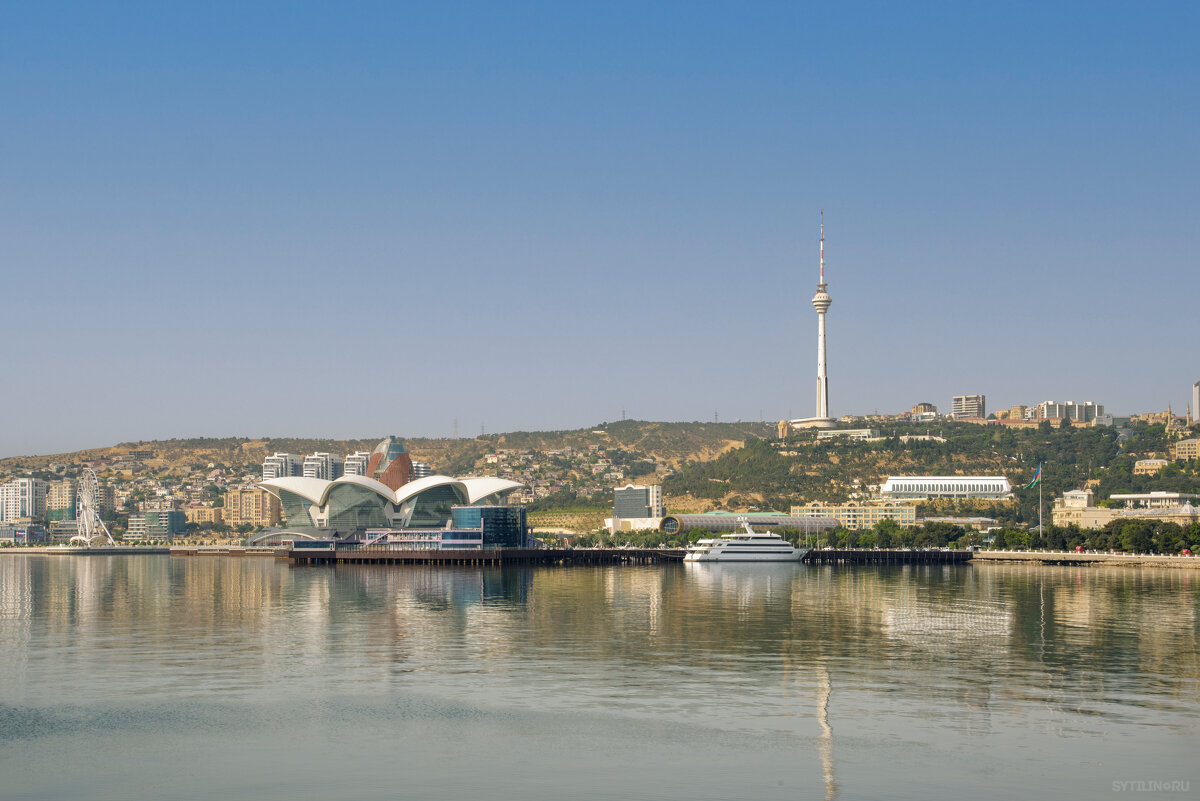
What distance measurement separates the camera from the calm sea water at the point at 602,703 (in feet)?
73.4

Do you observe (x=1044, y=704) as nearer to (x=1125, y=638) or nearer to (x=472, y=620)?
(x=1125, y=638)

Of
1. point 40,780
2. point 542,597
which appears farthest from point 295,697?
point 542,597

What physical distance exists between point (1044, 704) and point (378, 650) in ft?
68.2

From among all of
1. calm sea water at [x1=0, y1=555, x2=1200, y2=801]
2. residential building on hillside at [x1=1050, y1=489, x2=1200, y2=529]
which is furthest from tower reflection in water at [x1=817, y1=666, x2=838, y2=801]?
residential building on hillside at [x1=1050, y1=489, x2=1200, y2=529]

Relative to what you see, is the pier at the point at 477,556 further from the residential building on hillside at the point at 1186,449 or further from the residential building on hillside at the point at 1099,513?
the residential building on hillside at the point at 1186,449

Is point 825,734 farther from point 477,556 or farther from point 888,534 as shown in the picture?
point 888,534

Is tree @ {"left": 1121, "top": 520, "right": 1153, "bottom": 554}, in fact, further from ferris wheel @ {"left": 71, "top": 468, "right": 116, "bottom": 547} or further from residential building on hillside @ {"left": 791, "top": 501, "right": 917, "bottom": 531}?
ferris wheel @ {"left": 71, "top": 468, "right": 116, "bottom": 547}

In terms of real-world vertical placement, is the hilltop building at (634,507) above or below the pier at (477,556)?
above

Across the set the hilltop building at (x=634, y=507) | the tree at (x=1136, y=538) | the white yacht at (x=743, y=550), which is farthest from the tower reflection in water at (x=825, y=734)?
the hilltop building at (x=634, y=507)

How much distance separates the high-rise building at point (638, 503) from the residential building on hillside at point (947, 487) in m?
32.5

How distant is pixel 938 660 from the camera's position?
36.3m

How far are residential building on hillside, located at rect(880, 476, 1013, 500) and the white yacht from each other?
52.0 meters

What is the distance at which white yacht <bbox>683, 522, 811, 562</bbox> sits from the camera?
117688 mm

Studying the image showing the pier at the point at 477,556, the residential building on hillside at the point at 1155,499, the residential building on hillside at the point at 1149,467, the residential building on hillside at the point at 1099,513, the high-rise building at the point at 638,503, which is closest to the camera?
the pier at the point at 477,556
